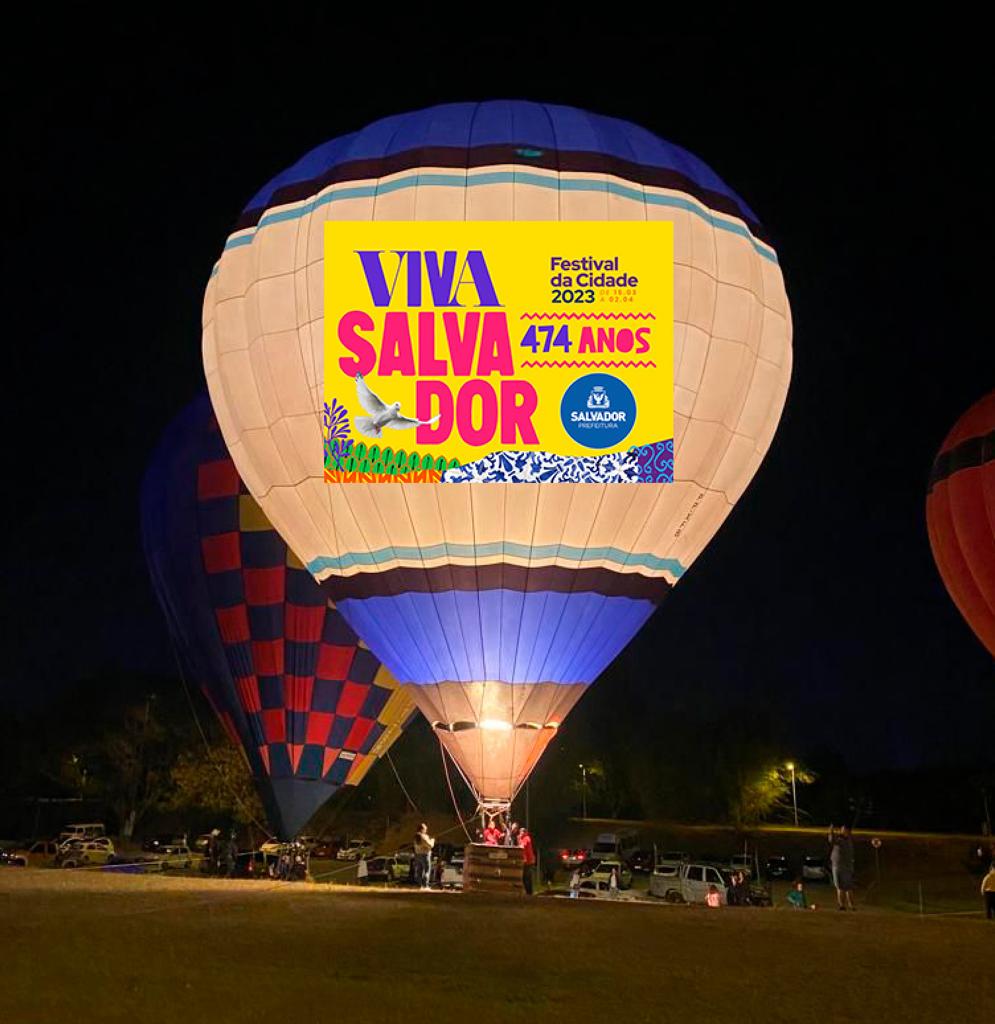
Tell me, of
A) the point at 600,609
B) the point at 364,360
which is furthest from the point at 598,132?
the point at 600,609

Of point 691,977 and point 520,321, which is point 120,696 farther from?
point 691,977

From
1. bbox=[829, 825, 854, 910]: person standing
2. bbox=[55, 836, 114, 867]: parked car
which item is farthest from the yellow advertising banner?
bbox=[55, 836, 114, 867]: parked car

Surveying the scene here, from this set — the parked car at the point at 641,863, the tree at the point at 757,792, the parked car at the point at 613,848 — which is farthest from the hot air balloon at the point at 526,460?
the tree at the point at 757,792

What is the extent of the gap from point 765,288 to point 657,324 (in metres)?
1.98

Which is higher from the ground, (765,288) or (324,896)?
(765,288)

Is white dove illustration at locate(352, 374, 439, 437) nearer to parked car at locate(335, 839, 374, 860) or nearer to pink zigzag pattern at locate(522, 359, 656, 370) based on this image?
pink zigzag pattern at locate(522, 359, 656, 370)

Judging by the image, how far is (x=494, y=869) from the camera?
12789 millimetres

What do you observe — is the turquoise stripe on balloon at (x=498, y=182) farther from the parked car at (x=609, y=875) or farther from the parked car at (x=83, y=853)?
the parked car at (x=83, y=853)

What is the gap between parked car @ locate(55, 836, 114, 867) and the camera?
92.4 ft

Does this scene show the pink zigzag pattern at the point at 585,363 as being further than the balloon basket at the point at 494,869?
Yes

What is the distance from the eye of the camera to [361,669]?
67.2 ft

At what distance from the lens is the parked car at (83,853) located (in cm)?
2816

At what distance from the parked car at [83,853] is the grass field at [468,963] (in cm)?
1935

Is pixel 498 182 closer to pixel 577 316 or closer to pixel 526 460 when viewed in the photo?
pixel 577 316
